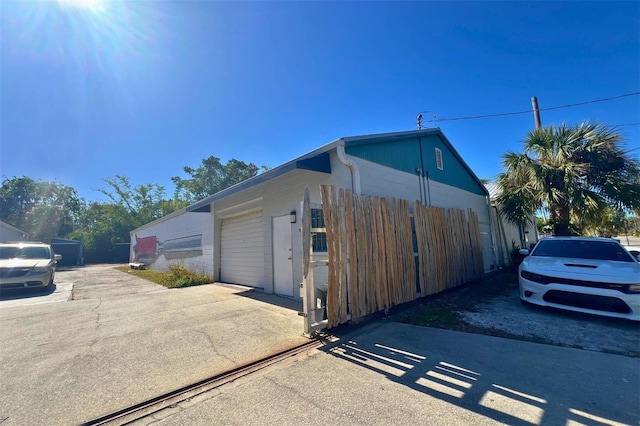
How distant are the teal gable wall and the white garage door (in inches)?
169

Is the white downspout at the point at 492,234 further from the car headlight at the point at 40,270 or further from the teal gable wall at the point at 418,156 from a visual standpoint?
the car headlight at the point at 40,270

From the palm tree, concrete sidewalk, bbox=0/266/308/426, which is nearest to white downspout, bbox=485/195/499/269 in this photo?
the palm tree

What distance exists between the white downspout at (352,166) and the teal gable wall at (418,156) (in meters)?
0.24

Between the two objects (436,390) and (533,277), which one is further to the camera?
(533,277)

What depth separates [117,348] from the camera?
12.3 feet

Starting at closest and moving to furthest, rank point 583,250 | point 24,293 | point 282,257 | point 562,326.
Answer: point 562,326, point 583,250, point 282,257, point 24,293

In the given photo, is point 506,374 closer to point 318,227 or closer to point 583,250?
point 318,227

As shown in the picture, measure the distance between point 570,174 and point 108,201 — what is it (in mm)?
47478

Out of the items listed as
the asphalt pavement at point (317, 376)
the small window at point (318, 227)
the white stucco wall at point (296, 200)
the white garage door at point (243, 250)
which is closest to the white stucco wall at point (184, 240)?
the white stucco wall at point (296, 200)

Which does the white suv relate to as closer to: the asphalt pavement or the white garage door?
the asphalt pavement

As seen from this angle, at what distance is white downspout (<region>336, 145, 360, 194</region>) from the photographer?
5.27 m

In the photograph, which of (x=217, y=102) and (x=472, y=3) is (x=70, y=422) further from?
(x=472, y=3)

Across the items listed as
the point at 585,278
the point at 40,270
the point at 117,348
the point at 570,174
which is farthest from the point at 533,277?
the point at 40,270

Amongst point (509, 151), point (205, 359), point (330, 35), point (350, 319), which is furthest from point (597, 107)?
point (205, 359)
